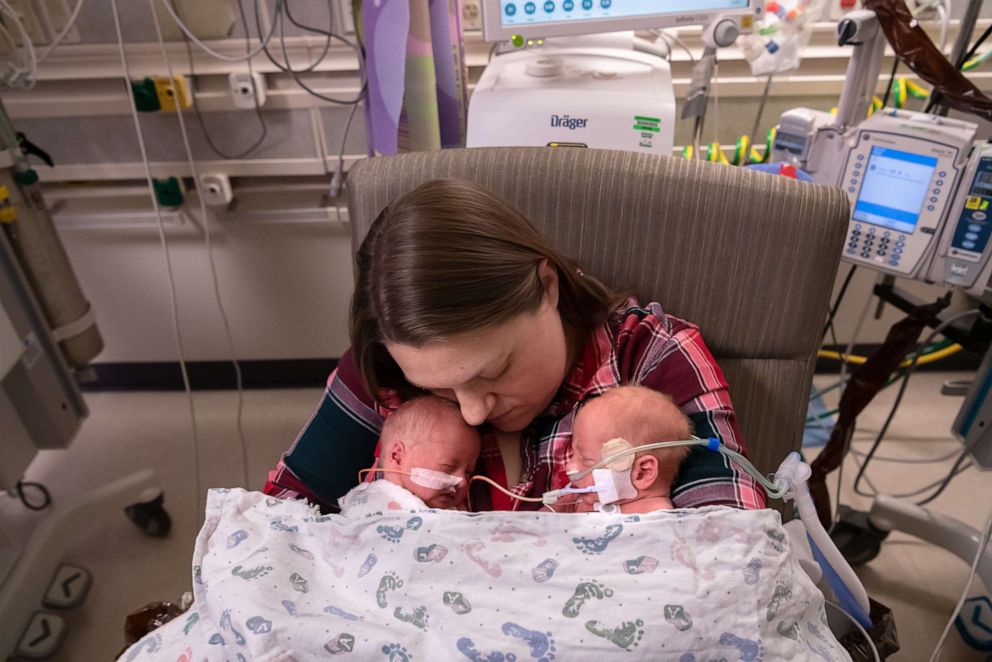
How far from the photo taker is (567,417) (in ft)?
3.50

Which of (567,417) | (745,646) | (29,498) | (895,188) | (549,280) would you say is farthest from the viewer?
(29,498)

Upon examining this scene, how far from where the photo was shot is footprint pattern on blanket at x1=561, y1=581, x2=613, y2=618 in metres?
0.78

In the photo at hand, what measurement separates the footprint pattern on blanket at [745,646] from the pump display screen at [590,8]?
42.9 inches

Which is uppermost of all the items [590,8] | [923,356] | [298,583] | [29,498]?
[590,8]

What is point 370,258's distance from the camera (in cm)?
92

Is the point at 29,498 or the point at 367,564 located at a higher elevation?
the point at 367,564

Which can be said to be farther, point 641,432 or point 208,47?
point 208,47

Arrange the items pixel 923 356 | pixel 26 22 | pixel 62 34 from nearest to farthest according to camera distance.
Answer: pixel 62 34
pixel 26 22
pixel 923 356

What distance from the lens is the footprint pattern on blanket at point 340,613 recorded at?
32.3 inches

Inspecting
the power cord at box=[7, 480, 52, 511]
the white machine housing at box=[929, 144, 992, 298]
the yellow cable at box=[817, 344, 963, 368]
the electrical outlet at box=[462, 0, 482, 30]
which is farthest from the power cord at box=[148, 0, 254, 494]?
the yellow cable at box=[817, 344, 963, 368]

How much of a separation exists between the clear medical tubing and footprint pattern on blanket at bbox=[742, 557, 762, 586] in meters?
0.15

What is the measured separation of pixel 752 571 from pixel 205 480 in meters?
1.86

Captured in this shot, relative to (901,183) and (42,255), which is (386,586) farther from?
(42,255)

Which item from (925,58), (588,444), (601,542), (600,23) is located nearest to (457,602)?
(601,542)
